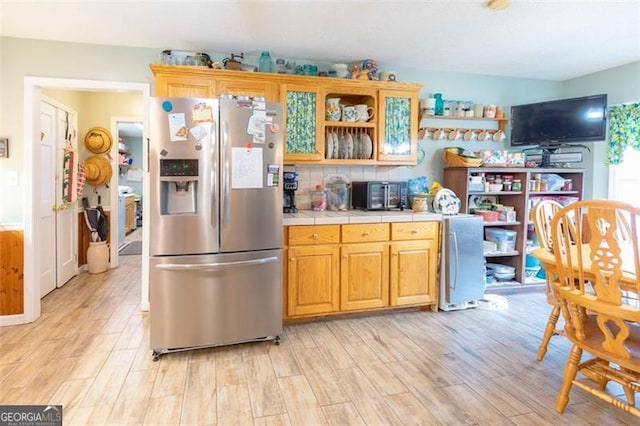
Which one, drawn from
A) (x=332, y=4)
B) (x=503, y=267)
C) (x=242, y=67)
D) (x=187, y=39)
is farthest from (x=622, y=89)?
(x=187, y=39)

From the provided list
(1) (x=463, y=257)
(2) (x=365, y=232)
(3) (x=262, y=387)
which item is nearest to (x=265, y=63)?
(2) (x=365, y=232)

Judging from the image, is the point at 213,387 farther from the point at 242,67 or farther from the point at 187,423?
the point at 242,67

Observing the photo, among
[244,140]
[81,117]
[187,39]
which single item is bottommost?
[244,140]

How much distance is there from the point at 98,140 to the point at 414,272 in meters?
4.41

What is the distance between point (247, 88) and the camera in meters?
3.23

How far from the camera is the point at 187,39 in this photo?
10.4 feet

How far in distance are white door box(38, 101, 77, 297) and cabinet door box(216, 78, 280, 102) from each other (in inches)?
77.9

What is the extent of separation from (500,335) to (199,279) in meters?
2.44

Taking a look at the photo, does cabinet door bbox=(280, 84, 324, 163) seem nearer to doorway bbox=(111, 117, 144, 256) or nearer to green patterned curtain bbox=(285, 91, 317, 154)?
green patterned curtain bbox=(285, 91, 317, 154)

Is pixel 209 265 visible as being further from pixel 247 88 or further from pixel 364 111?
pixel 364 111

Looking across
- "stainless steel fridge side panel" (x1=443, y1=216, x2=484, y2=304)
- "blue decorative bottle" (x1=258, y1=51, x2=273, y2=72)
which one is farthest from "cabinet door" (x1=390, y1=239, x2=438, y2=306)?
"blue decorative bottle" (x1=258, y1=51, x2=273, y2=72)

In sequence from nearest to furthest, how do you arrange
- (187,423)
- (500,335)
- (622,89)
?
(187,423)
(500,335)
(622,89)

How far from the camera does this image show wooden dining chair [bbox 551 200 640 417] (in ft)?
5.43

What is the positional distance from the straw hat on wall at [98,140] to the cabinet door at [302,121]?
3.03m
